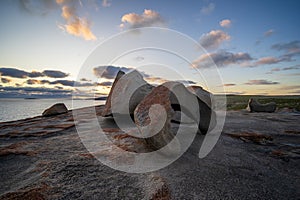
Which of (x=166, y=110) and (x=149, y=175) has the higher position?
(x=166, y=110)

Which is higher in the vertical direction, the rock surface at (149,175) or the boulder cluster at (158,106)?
the boulder cluster at (158,106)

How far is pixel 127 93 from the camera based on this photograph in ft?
20.2

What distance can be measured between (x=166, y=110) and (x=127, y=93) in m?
3.04

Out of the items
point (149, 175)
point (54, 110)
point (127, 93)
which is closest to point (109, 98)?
point (127, 93)

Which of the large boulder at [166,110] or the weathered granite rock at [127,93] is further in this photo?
the weathered granite rock at [127,93]

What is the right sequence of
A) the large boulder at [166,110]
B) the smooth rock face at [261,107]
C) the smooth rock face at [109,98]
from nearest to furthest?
the large boulder at [166,110]
the smooth rock face at [109,98]
the smooth rock face at [261,107]

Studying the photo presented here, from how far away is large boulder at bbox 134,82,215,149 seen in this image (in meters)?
3.25

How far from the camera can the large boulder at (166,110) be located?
3.25 m

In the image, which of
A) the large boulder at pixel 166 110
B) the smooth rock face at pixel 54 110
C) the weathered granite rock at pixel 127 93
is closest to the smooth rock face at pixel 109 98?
the weathered granite rock at pixel 127 93

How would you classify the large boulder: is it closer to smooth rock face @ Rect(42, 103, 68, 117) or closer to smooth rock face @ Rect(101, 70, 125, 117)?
smooth rock face @ Rect(101, 70, 125, 117)

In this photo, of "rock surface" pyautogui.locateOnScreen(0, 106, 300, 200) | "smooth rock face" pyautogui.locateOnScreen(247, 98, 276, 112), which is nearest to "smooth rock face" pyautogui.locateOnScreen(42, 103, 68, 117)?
"rock surface" pyautogui.locateOnScreen(0, 106, 300, 200)

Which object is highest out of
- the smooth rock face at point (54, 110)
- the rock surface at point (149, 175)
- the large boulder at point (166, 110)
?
the large boulder at point (166, 110)

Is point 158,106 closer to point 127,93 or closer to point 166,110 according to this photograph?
point 166,110

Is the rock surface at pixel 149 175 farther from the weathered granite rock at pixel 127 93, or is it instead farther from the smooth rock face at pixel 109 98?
the smooth rock face at pixel 109 98
